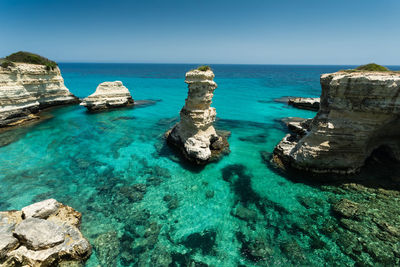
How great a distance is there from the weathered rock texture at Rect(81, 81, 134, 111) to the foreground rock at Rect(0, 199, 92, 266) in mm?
26605

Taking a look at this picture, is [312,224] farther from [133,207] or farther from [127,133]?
[127,133]

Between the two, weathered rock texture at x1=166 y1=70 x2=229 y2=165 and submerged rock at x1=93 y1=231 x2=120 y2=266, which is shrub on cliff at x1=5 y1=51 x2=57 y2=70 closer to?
weathered rock texture at x1=166 y1=70 x2=229 y2=165

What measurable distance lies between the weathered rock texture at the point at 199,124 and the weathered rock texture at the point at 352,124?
6752 mm

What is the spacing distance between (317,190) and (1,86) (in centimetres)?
3532

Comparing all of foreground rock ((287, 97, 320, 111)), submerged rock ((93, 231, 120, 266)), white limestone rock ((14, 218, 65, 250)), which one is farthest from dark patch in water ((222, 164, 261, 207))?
foreground rock ((287, 97, 320, 111))

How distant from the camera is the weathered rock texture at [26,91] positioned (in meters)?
24.5

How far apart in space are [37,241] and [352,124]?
1867 centimetres

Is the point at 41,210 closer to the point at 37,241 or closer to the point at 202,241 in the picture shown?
the point at 37,241

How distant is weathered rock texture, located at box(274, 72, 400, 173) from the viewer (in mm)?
12125

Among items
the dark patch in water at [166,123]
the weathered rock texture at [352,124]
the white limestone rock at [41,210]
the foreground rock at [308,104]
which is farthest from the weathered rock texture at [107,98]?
the foreground rock at [308,104]

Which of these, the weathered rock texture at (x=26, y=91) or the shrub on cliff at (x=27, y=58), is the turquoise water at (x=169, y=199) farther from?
the shrub on cliff at (x=27, y=58)

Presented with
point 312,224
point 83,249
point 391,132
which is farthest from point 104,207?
point 391,132

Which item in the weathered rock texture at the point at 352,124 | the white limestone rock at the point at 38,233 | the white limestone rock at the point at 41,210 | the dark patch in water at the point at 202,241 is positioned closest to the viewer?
the white limestone rock at the point at 38,233

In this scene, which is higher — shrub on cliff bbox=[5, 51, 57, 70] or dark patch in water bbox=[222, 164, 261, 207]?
shrub on cliff bbox=[5, 51, 57, 70]
